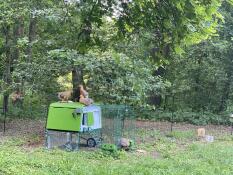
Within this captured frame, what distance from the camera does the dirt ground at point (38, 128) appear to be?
1150cm

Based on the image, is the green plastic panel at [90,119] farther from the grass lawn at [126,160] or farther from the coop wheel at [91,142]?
the grass lawn at [126,160]

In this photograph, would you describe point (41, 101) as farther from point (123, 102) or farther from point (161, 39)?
point (161, 39)

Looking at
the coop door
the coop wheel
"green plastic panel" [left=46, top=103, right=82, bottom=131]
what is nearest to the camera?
"green plastic panel" [left=46, top=103, right=82, bottom=131]

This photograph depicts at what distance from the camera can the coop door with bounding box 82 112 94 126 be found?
1016 cm

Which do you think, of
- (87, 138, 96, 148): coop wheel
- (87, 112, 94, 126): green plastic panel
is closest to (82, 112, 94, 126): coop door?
(87, 112, 94, 126): green plastic panel

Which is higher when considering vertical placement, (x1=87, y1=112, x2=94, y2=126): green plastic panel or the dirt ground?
(x1=87, y1=112, x2=94, y2=126): green plastic panel

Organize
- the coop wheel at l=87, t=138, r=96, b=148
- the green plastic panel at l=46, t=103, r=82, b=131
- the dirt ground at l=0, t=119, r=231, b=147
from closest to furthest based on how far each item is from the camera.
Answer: the green plastic panel at l=46, t=103, r=82, b=131 → the coop wheel at l=87, t=138, r=96, b=148 → the dirt ground at l=0, t=119, r=231, b=147

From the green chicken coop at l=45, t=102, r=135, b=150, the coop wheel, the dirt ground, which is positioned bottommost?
the dirt ground

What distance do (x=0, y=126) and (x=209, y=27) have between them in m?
10.5

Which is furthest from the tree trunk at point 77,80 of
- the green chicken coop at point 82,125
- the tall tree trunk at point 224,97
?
the tall tree trunk at point 224,97

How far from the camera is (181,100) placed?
69.5 feet

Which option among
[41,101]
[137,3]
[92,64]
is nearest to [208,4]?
[137,3]

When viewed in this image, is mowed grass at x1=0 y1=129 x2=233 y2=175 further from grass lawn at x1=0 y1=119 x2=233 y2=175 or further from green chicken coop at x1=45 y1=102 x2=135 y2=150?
green chicken coop at x1=45 y1=102 x2=135 y2=150

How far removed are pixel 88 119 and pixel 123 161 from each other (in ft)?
4.84
